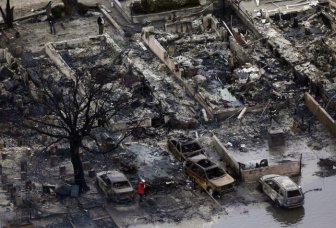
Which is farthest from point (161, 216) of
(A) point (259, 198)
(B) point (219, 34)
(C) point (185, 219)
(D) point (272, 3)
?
(D) point (272, 3)

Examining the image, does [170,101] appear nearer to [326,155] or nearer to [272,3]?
[326,155]

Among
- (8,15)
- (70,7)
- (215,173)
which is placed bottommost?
(215,173)

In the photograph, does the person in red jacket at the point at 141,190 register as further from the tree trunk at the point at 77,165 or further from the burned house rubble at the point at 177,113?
the tree trunk at the point at 77,165

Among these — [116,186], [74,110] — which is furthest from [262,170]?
[74,110]

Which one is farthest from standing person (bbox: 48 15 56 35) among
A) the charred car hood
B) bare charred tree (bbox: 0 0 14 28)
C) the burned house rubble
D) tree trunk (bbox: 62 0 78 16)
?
the charred car hood

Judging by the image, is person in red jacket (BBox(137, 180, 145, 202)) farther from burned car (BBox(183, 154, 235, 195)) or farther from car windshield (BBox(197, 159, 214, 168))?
car windshield (BBox(197, 159, 214, 168))

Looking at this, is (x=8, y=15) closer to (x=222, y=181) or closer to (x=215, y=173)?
(x=215, y=173)
